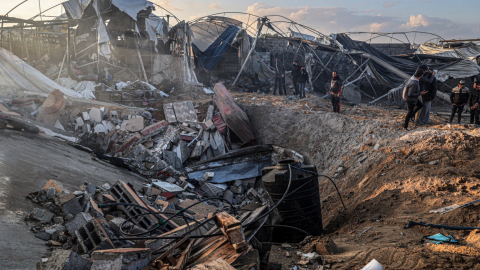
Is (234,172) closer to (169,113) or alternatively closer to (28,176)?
(169,113)

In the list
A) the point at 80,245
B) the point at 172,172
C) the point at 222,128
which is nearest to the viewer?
the point at 80,245

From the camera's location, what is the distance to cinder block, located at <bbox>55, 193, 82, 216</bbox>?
4078 millimetres

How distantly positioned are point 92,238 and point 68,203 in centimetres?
95

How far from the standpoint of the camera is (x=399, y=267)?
280 centimetres

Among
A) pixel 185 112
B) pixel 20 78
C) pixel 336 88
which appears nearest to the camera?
pixel 336 88

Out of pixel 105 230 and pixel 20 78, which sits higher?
pixel 20 78

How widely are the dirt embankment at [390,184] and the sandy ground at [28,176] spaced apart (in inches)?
126

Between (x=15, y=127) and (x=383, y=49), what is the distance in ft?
73.6

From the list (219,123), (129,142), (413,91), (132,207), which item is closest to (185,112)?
(219,123)

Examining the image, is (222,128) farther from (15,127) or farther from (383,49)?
(383,49)

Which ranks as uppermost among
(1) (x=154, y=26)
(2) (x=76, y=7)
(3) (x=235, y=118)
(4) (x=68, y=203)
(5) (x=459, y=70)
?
(2) (x=76, y=7)

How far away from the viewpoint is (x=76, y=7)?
14.4m

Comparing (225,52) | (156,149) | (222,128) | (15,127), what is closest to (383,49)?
(225,52)

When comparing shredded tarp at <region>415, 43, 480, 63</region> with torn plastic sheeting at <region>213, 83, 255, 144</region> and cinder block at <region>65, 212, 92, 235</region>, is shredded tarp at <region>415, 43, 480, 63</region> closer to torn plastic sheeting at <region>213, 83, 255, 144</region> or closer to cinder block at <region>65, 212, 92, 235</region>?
torn plastic sheeting at <region>213, 83, 255, 144</region>
